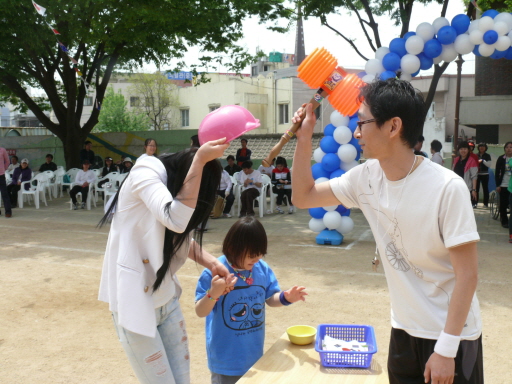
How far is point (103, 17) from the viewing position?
41.2 ft

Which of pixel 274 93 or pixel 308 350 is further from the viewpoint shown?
pixel 274 93

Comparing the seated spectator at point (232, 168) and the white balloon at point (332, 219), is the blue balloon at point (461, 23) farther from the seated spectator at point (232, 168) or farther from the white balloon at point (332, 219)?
the seated spectator at point (232, 168)

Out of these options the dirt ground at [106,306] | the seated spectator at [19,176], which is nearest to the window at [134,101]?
the seated spectator at [19,176]

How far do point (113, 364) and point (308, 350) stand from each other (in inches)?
73.9

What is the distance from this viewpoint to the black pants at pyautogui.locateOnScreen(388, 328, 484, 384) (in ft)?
5.90

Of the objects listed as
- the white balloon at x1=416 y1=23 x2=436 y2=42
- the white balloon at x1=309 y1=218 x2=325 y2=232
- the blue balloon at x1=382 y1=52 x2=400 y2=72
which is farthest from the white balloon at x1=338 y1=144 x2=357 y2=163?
the white balloon at x1=416 y1=23 x2=436 y2=42

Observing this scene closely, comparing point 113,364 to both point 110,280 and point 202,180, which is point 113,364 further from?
point 202,180

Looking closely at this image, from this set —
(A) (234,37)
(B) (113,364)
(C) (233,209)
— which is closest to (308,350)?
(B) (113,364)

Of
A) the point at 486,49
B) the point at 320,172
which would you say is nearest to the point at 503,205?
the point at 486,49

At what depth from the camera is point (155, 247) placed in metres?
2.09

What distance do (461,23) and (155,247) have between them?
23.3 ft

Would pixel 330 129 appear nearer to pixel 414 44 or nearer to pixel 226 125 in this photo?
pixel 414 44

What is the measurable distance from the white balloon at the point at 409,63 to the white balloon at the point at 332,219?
7.85ft

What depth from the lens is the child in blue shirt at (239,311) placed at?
2.66 m
